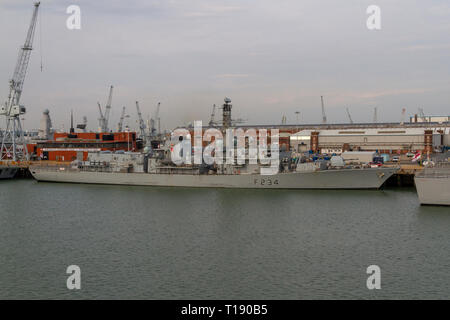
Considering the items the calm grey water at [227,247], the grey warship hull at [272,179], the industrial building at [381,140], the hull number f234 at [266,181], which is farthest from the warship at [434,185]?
the industrial building at [381,140]

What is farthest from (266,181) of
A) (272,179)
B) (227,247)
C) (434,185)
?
(227,247)

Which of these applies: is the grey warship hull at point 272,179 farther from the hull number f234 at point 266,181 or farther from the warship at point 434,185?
the warship at point 434,185

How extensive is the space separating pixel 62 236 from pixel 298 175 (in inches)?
769

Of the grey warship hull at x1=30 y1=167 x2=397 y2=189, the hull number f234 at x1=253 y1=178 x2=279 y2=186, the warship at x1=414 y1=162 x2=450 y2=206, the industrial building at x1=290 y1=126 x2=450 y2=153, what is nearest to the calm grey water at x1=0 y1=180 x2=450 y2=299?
the warship at x1=414 y1=162 x2=450 y2=206

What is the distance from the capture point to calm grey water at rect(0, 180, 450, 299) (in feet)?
46.5

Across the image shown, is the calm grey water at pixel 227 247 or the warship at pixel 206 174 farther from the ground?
the warship at pixel 206 174

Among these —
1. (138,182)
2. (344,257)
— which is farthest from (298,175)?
(344,257)

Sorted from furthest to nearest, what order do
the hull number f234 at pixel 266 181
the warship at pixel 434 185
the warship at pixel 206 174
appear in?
the hull number f234 at pixel 266 181, the warship at pixel 206 174, the warship at pixel 434 185

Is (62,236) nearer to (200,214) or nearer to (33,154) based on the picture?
(200,214)

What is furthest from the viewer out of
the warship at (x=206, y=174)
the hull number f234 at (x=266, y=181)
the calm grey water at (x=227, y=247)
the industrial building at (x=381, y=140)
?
the industrial building at (x=381, y=140)

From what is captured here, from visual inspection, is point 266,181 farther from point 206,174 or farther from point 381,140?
point 381,140

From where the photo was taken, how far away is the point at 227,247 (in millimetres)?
18750

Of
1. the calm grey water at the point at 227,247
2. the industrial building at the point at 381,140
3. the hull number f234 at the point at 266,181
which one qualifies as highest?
the industrial building at the point at 381,140

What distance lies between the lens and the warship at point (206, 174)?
1342 inches
